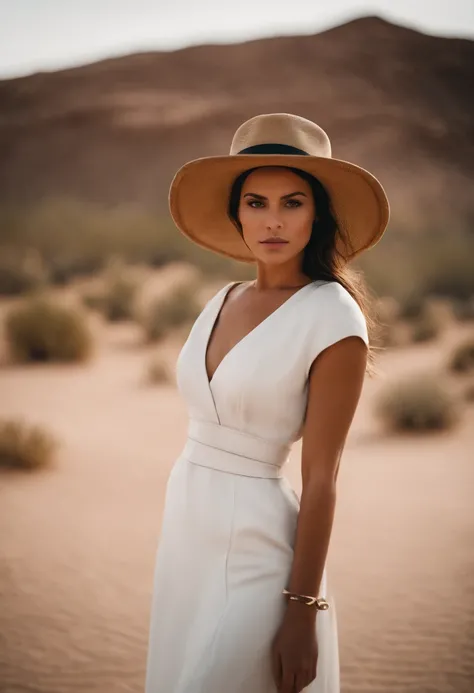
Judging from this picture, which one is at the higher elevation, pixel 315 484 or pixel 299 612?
pixel 315 484

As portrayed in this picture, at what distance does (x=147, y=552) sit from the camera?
604 centimetres

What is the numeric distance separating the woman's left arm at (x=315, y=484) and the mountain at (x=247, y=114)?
3919cm

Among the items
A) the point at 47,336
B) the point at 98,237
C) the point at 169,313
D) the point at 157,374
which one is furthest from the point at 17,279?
the point at 98,237

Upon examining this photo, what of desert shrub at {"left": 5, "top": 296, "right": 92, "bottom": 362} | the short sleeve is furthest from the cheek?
desert shrub at {"left": 5, "top": 296, "right": 92, "bottom": 362}

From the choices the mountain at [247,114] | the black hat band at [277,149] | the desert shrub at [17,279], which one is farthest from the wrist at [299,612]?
the mountain at [247,114]

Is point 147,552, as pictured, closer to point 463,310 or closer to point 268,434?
point 268,434

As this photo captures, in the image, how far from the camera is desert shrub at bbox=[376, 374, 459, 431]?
383 inches

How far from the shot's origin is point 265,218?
2.19 metres

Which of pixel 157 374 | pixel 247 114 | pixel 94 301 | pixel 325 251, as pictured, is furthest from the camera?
pixel 247 114

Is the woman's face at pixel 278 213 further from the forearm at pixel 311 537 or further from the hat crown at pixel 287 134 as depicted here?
the forearm at pixel 311 537

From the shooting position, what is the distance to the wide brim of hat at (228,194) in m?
2.20

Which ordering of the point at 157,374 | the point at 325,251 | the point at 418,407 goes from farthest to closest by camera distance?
the point at 157,374
the point at 418,407
the point at 325,251

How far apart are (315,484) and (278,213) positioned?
76 centimetres

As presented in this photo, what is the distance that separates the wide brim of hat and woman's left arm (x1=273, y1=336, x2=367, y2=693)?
54 cm
